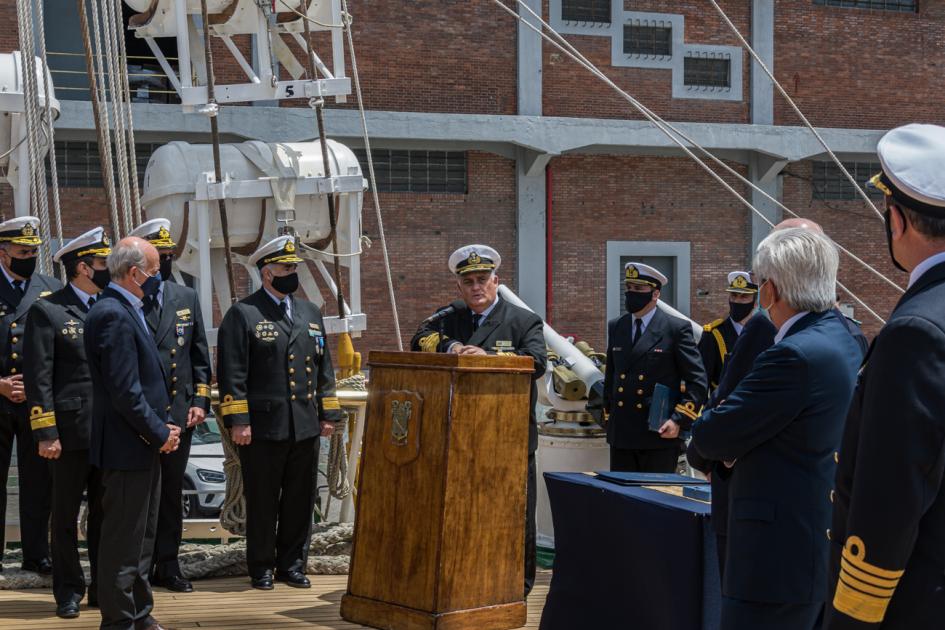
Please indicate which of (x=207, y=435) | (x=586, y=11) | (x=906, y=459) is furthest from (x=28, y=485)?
(x=586, y=11)

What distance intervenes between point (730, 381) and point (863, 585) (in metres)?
1.45

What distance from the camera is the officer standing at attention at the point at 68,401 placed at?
18.6ft

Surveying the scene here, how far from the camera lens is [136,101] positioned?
19.7 m

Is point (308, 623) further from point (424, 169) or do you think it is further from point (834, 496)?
point (424, 169)

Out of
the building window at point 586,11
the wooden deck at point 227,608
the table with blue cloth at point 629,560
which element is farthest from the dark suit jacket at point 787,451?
the building window at point 586,11

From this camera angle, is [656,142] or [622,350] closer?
[622,350]

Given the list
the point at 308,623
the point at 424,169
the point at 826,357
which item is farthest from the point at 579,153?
the point at 826,357

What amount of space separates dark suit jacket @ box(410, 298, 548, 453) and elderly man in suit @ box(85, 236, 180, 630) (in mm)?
1384

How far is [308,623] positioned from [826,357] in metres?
3.15

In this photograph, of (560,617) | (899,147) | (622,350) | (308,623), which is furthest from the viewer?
(622,350)

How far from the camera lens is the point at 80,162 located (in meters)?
19.9

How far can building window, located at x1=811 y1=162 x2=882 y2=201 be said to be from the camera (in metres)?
24.0

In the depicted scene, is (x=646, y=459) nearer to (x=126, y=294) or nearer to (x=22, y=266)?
(x=126, y=294)

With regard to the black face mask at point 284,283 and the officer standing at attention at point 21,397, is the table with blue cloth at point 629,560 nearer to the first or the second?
the black face mask at point 284,283
